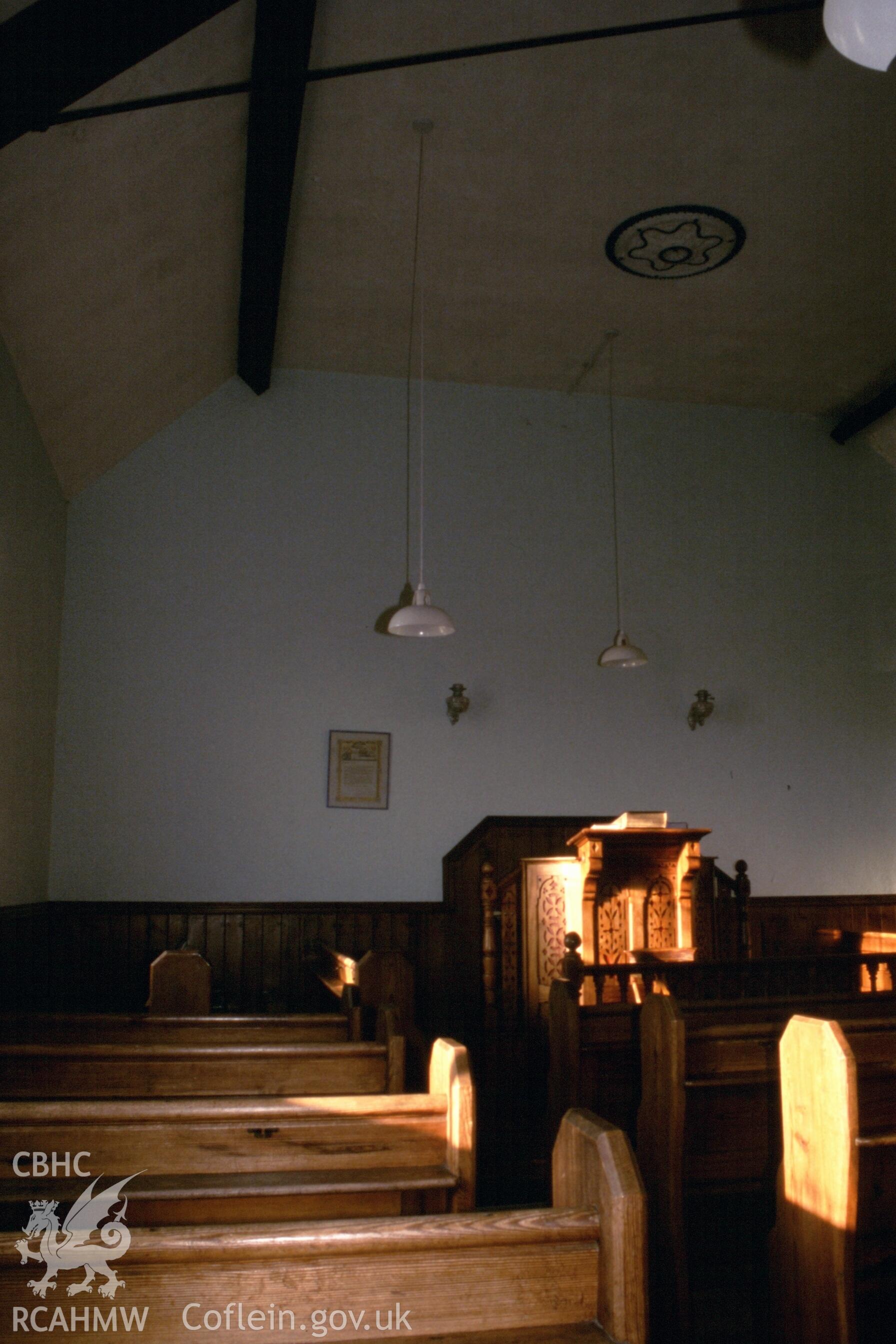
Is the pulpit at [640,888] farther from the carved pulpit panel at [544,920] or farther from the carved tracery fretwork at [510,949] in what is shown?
the carved tracery fretwork at [510,949]

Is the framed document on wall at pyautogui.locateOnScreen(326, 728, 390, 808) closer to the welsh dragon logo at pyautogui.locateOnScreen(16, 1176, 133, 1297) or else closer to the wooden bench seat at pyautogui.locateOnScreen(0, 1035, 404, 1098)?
the wooden bench seat at pyautogui.locateOnScreen(0, 1035, 404, 1098)

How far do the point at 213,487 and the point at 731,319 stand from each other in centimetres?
363

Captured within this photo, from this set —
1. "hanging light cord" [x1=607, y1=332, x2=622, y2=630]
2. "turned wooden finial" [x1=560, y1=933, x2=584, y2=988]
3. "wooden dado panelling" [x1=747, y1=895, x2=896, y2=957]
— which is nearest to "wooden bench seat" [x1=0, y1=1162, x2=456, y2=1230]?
"turned wooden finial" [x1=560, y1=933, x2=584, y2=988]

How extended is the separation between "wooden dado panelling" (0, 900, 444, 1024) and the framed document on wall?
669 mm

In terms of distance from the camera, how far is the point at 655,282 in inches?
249

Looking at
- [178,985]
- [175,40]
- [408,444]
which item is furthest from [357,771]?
[175,40]

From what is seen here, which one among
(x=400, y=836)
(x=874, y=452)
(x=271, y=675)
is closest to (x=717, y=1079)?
(x=400, y=836)

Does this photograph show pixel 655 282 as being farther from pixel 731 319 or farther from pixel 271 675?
pixel 271 675

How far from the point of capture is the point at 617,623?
24.4 ft

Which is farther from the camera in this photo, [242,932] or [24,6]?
[242,932]

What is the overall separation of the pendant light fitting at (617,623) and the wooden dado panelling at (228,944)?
202cm

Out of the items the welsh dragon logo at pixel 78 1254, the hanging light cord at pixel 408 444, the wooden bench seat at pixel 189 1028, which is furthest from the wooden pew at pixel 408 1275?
the hanging light cord at pixel 408 444

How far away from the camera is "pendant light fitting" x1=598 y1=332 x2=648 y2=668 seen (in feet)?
20.7

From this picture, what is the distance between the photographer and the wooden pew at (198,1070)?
282 cm
